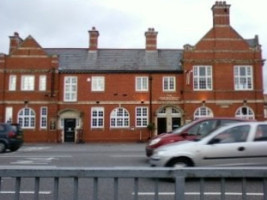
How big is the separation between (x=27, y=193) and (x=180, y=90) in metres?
29.9

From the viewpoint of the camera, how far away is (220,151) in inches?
384

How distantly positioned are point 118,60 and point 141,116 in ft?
22.2

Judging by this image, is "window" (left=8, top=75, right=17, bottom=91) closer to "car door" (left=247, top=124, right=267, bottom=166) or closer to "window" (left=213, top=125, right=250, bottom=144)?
"window" (left=213, top=125, right=250, bottom=144)

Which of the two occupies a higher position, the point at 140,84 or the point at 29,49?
the point at 29,49

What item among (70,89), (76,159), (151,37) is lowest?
(76,159)

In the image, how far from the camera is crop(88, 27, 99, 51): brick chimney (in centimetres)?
3969

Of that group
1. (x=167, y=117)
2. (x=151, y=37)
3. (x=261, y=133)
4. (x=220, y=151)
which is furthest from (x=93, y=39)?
(x=220, y=151)

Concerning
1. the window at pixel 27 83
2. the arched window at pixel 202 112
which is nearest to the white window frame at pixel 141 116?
the arched window at pixel 202 112

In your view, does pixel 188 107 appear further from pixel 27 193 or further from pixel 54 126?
pixel 27 193

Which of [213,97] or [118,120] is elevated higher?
[213,97]

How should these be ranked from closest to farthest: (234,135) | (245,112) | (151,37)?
(234,135)
(245,112)
(151,37)

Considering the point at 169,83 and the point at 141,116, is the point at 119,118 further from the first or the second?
the point at 169,83

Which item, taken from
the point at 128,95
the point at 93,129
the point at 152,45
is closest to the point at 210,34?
the point at 152,45

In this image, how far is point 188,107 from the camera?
116 ft
